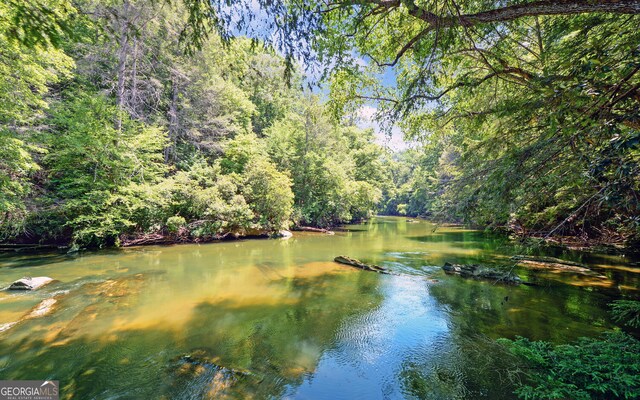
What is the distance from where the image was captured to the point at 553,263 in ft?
35.3

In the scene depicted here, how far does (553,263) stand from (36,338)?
631 inches

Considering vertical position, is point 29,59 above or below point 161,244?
above

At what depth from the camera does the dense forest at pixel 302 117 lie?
325 centimetres

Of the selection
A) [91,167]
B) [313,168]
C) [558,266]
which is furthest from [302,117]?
[558,266]

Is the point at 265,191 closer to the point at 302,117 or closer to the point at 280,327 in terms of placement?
the point at 302,117

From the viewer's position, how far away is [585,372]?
10.1 feet

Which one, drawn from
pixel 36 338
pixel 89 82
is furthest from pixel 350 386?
pixel 89 82


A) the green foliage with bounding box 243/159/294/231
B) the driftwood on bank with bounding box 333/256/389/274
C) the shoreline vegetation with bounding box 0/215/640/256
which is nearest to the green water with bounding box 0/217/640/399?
the driftwood on bank with bounding box 333/256/389/274

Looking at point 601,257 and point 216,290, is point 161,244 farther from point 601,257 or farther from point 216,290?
point 601,257

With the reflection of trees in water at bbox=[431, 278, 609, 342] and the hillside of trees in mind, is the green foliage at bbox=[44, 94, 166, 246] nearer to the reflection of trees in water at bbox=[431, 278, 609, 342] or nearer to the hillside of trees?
the hillside of trees

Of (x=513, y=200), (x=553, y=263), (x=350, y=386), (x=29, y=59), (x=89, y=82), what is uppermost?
(x=89, y=82)
